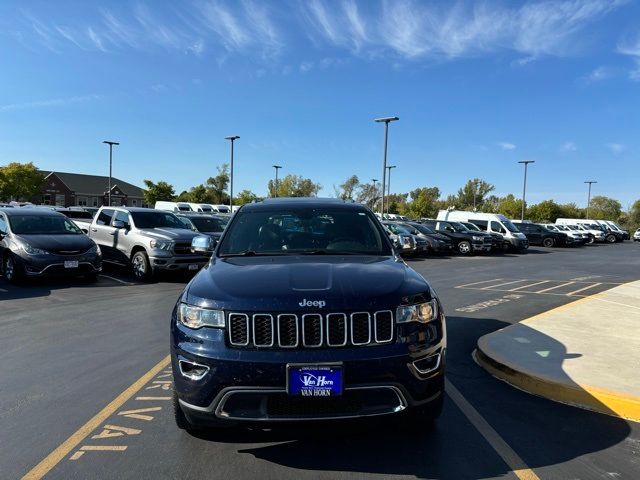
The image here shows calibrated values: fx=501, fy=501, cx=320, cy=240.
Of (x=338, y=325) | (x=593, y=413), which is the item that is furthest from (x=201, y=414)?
(x=593, y=413)

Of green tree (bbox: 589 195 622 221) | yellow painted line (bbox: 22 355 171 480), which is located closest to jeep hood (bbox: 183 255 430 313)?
yellow painted line (bbox: 22 355 171 480)

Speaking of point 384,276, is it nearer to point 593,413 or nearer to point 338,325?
point 338,325

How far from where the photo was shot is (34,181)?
6619cm

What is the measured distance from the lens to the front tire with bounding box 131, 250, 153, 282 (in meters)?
12.2

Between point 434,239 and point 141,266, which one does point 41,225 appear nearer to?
point 141,266

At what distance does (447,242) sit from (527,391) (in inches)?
827

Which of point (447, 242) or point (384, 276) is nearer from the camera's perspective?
point (384, 276)

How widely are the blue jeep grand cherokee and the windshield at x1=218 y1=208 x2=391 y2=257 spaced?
3.03ft

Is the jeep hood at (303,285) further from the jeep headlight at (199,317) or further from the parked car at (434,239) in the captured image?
the parked car at (434,239)

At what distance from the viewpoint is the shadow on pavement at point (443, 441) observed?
327cm

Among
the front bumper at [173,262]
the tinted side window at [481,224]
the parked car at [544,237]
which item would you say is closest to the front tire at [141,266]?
the front bumper at [173,262]

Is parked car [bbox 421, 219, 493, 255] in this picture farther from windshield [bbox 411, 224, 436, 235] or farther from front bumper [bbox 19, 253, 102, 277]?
front bumper [bbox 19, 253, 102, 277]

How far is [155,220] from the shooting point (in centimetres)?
1361

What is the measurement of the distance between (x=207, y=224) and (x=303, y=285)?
14545 millimetres
